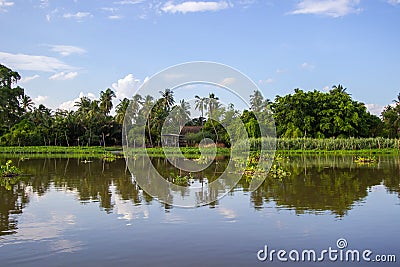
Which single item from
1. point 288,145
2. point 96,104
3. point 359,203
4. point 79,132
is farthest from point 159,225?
point 96,104

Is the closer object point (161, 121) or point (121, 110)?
point (161, 121)

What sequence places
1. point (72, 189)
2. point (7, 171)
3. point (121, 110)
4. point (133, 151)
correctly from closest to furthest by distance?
point (72, 189) < point (7, 171) < point (133, 151) < point (121, 110)

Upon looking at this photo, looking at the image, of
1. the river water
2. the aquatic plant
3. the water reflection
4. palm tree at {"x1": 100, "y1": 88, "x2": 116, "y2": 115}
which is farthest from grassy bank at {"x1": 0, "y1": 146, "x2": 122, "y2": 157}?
the river water

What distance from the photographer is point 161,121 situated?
1683 inches

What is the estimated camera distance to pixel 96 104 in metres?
52.2

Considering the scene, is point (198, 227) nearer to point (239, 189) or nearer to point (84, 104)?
point (239, 189)

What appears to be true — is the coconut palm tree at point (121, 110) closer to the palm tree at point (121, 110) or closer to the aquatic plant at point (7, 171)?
the palm tree at point (121, 110)

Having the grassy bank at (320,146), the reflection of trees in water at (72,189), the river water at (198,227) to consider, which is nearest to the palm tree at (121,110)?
the grassy bank at (320,146)

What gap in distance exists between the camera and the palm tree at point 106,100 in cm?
5314

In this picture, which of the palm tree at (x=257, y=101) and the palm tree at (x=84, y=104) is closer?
the palm tree at (x=257, y=101)

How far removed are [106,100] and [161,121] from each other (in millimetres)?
13228

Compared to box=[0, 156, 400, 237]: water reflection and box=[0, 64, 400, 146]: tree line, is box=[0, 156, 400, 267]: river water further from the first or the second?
box=[0, 64, 400, 146]: tree line

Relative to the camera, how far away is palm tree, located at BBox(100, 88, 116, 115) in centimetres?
5314

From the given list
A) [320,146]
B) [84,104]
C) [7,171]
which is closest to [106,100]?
[84,104]
